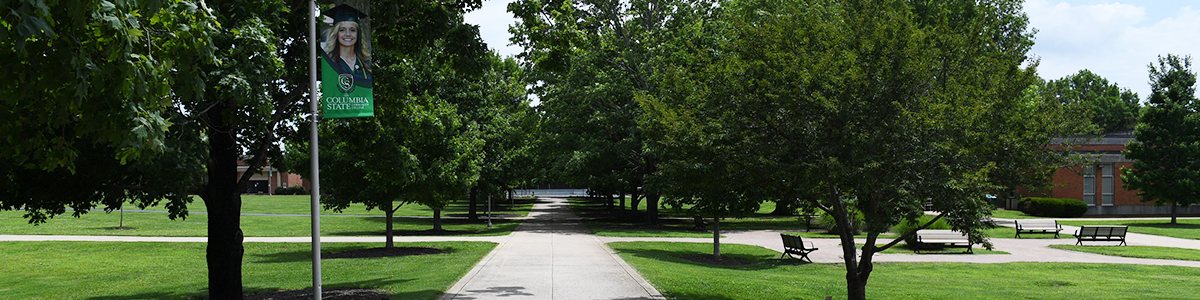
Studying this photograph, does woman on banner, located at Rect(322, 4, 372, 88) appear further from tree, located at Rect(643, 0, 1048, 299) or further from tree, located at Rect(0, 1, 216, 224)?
tree, located at Rect(643, 0, 1048, 299)

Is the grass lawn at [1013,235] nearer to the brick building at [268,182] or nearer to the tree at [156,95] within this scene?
the tree at [156,95]

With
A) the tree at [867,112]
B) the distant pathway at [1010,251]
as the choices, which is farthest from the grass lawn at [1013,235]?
the tree at [867,112]

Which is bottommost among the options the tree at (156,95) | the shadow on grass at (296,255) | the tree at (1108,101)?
the shadow on grass at (296,255)

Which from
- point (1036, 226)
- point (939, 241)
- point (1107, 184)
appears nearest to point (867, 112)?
point (939, 241)

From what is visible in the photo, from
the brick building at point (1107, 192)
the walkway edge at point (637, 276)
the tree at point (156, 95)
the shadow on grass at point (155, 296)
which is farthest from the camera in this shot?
the brick building at point (1107, 192)

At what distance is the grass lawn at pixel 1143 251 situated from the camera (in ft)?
71.4

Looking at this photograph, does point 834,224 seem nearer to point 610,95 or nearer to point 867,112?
point 610,95

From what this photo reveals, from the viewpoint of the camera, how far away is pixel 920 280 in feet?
53.7

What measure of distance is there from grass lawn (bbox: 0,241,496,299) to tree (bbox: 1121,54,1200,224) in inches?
1305

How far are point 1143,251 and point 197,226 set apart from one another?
34494 millimetres

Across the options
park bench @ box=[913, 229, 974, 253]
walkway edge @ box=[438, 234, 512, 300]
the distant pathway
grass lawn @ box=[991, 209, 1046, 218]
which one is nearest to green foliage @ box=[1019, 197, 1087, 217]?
grass lawn @ box=[991, 209, 1046, 218]

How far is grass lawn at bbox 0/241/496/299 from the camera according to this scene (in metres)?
14.4

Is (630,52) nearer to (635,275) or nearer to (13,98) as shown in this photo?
(635,275)

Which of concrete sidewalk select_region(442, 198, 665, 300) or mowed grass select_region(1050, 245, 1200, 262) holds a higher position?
concrete sidewalk select_region(442, 198, 665, 300)
